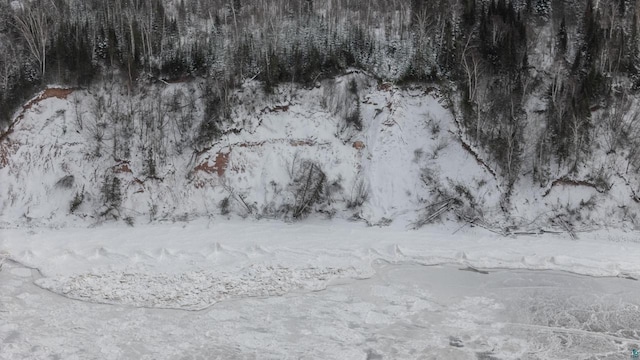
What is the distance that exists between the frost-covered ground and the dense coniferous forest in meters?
3.82

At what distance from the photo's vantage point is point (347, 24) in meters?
22.2

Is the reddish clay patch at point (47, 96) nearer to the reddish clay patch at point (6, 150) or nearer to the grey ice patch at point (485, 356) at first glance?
the reddish clay patch at point (6, 150)

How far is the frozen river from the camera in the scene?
11.3m

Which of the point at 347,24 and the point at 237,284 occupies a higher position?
the point at 347,24

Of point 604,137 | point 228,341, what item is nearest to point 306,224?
point 228,341

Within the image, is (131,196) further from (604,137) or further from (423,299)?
(604,137)

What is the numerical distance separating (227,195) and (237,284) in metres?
4.75

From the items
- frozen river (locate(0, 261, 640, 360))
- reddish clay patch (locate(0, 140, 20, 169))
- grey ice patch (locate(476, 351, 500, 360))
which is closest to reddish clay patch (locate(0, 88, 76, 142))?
reddish clay patch (locate(0, 140, 20, 169))

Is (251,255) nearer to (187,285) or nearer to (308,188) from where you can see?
(187,285)

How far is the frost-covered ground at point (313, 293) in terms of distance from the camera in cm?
1156

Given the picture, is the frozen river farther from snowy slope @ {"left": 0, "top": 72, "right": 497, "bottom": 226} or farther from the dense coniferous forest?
the dense coniferous forest

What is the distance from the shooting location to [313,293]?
13867 millimetres

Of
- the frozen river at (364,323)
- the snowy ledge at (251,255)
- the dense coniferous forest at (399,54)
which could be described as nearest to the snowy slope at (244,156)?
the dense coniferous forest at (399,54)

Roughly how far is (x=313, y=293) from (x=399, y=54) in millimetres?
11231
